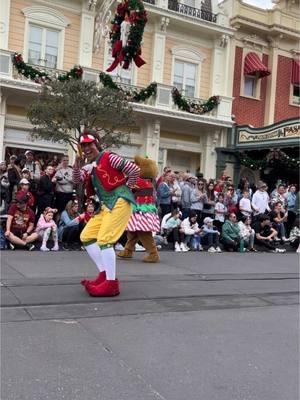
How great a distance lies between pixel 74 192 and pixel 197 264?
3.56m

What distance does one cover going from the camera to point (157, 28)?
20.2m

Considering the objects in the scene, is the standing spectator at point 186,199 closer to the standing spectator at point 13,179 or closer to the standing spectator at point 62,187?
the standing spectator at point 62,187

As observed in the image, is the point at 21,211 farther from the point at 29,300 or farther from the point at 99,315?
the point at 99,315

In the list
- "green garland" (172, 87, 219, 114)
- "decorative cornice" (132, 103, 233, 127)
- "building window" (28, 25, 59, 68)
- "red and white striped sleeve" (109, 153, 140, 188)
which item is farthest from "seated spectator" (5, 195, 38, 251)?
"green garland" (172, 87, 219, 114)

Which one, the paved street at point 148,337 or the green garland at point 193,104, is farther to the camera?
the green garland at point 193,104

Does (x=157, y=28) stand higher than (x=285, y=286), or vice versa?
(x=157, y=28)

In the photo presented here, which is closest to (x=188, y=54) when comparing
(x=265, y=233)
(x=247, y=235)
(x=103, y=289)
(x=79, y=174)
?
(x=265, y=233)

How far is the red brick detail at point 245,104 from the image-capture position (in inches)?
869

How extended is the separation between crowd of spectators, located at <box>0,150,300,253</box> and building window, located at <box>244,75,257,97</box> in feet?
29.4

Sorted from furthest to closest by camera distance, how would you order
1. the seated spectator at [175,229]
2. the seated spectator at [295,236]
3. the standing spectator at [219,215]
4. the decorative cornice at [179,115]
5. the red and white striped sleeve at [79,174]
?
the decorative cornice at [179,115] → the seated spectator at [295,236] → the standing spectator at [219,215] → the seated spectator at [175,229] → the red and white striped sleeve at [79,174]

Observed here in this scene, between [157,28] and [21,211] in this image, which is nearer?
[21,211]

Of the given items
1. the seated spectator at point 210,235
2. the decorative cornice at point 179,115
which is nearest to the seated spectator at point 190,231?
the seated spectator at point 210,235

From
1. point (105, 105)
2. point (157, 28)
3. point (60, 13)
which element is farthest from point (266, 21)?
point (105, 105)

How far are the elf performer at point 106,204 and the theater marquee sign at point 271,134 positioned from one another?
535 inches
